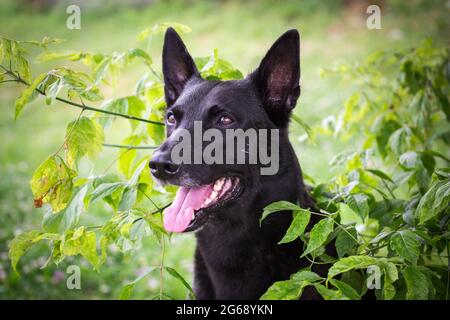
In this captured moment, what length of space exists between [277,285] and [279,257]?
732mm

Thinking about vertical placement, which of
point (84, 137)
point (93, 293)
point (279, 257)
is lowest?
point (93, 293)

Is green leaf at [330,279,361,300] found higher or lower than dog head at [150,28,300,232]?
lower

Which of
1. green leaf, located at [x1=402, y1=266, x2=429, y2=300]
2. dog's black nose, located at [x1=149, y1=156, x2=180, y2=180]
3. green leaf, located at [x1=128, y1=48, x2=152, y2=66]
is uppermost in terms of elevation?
green leaf, located at [x1=128, y1=48, x2=152, y2=66]

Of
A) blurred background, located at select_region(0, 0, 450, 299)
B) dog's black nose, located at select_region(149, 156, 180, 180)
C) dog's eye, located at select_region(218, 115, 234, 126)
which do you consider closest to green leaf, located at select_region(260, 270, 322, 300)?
dog's black nose, located at select_region(149, 156, 180, 180)

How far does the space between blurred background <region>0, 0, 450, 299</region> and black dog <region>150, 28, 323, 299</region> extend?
1.47m

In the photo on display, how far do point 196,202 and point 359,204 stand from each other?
76 cm

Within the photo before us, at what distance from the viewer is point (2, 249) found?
4805mm

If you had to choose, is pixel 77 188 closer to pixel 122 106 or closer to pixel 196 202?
pixel 122 106

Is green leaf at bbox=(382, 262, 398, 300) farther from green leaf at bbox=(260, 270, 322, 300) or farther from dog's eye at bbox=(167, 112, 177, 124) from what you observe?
dog's eye at bbox=(167, 112, 177, 124)

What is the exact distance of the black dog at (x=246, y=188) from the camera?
257 centimetres

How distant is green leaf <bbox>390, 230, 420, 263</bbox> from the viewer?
195 cm
